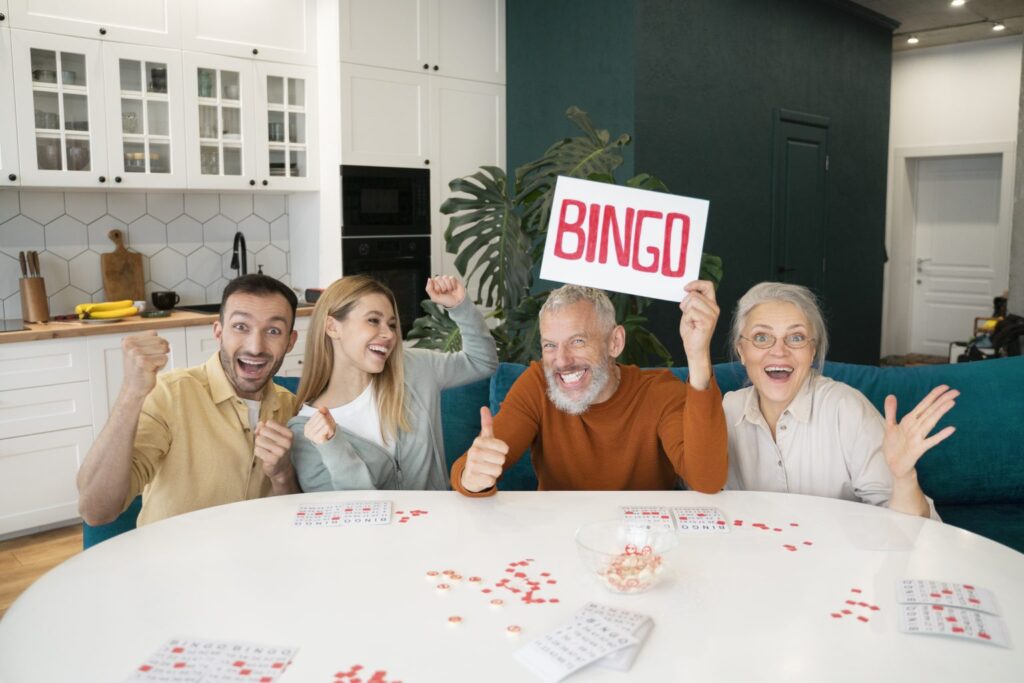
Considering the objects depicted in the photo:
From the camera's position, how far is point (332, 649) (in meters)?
1.25

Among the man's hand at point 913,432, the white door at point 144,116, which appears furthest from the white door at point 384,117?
the man's hand at point 913,432

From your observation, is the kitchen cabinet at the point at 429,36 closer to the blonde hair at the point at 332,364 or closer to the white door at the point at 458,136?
the white door at the point at 458,136

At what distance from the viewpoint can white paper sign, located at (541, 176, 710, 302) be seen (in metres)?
1.90

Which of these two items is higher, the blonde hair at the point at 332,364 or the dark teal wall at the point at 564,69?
the dark teal wall at the point at 564,69

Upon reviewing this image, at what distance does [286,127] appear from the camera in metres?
4.57

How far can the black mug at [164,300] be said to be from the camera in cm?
434

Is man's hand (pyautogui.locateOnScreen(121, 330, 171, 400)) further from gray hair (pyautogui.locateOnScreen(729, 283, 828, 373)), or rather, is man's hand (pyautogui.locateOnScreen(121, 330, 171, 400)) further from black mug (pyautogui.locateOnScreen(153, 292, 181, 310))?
black mug (pyautogui.locateOnScreen(153, 292, 181, 310))

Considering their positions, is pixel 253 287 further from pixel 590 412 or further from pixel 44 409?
pixel 44 409

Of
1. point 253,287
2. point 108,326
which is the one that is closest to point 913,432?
point 253,287

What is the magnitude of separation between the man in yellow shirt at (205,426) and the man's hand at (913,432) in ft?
4.20

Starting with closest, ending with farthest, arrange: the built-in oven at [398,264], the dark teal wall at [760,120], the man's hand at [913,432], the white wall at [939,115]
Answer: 1. the man's hand at [913,432]
2. the built-in oven at [398,264]
3. the dark teal wall at [760,120]
4. the white wall at [939,115]

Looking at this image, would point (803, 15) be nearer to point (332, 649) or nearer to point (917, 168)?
point (917, 168)

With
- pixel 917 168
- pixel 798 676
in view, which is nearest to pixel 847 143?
pixel 917 168

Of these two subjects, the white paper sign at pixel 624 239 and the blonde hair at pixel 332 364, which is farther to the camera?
the blonde hair at pixel 332 364
